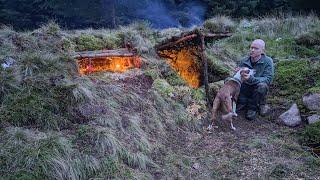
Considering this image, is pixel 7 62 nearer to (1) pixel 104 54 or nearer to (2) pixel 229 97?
(1) pixel 104 54

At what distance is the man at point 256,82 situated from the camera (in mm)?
7246

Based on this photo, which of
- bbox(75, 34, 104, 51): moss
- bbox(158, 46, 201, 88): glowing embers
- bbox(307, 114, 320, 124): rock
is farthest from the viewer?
bbox(158, 46, 201, 88): glowing embers

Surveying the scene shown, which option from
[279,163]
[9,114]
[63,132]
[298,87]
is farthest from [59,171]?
[298,87]

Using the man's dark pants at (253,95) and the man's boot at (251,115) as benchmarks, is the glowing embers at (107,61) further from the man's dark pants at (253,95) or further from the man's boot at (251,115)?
the man's boot at (251,115)

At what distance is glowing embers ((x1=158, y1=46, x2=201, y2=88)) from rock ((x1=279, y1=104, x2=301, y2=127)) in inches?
96.9

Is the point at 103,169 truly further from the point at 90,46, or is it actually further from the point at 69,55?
the point at 90,46

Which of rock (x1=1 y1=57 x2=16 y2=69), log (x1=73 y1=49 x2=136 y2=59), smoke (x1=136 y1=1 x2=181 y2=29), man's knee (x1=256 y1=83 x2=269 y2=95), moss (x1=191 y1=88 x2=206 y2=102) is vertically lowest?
smoke (x1=136 y1=1 x2=181 y2=29)

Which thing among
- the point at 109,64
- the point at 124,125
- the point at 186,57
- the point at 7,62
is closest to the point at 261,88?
the point at 186,57

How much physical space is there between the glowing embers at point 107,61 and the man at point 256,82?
86.3 inches

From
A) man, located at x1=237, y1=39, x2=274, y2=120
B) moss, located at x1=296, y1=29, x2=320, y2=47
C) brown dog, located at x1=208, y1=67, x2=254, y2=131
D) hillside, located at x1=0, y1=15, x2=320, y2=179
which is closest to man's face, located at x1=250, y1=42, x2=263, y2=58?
man, located at x1=237, y1=39, x2=274, y2=120

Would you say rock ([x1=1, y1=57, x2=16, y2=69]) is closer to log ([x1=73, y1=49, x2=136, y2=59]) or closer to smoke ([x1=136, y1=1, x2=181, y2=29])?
log ([x1=73, y1=49, x2=136, y2=59])

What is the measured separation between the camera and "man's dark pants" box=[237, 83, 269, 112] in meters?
7.23

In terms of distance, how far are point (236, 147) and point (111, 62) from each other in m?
3.24

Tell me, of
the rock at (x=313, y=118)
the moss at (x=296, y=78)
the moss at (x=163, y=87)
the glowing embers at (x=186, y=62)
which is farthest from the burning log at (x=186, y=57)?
the rock at (x=313, y=118)
